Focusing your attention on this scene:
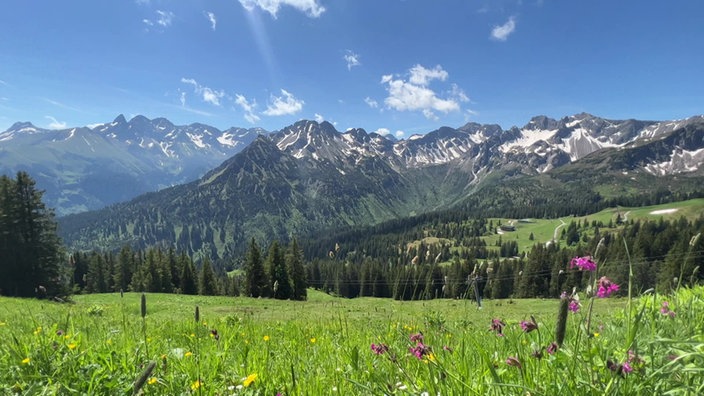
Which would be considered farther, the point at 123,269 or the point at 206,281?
the point at 123,269

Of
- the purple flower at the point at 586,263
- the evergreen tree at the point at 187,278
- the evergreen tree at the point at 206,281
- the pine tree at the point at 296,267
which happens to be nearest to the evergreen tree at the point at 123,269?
the evergreen tree at the point at 187,278

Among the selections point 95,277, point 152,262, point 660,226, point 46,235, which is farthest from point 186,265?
point 660,226

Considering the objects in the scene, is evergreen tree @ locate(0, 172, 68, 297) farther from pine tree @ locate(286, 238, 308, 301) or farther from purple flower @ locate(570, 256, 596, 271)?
purple flower @ locate(570, 256, 596, 271)

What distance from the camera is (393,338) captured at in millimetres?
6059

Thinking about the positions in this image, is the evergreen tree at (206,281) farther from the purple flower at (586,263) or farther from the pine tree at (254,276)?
the purple flower at (586,263)

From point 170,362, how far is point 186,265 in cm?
8548

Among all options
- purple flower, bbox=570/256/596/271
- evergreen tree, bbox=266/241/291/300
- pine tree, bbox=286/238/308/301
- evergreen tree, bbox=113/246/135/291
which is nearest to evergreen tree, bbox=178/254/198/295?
evergreen tree, bbox=113/246/135/291

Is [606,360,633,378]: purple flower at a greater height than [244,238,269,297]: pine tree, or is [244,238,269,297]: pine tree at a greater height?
[606,360,633,378]: purple flower

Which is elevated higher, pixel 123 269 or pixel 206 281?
pixel 123 269

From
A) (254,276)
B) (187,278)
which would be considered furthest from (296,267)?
(187,278)

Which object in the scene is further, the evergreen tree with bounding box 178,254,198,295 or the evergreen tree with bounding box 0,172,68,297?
the evergreen tree with bounding box 178,254,198,295

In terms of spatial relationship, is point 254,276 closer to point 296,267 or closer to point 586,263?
point 296,267

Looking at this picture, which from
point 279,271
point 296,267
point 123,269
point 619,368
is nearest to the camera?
point 619,368

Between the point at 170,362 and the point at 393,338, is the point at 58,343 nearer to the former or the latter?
the point at 170,362
